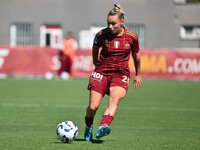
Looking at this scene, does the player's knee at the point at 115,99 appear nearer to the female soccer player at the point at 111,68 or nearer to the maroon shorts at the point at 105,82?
the female soccer player at the point at 111,68

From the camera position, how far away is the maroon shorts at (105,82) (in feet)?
25.5

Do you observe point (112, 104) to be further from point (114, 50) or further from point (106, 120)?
point (114, 50)

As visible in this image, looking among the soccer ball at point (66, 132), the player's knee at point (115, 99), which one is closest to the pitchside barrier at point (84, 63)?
the player's knee at point (115, 99)

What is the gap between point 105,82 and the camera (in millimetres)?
7832

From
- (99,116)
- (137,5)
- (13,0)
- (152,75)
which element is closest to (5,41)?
(13,0)

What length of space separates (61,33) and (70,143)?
32174 millimetres

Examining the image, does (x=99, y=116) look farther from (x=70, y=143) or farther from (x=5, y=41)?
(x=5, y=41)

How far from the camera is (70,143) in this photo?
24.9 ft

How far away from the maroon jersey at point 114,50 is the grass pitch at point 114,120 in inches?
45.7

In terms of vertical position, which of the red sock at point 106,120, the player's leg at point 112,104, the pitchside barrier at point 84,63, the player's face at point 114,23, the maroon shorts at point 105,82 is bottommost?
the pitchside barrier at point 84,63

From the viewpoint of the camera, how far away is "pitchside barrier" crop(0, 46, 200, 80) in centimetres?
2617

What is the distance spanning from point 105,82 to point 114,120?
10.5 ft

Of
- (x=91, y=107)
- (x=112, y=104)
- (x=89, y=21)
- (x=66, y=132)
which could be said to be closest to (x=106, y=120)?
(x=112, y=104)

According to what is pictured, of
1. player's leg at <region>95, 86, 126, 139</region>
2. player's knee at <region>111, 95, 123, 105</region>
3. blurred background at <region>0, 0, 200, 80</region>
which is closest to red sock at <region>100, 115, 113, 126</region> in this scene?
player's leg at <region>95, 86, 126, 139</region>
